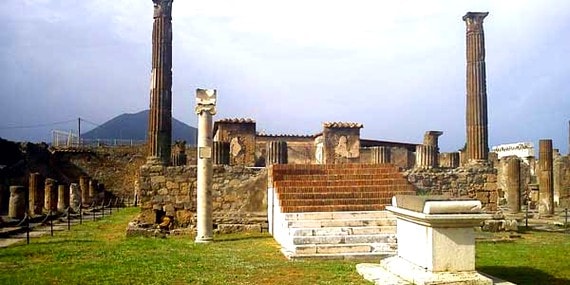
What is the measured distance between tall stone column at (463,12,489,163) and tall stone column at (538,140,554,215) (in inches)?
316

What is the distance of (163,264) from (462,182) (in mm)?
9506

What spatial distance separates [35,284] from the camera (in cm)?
771

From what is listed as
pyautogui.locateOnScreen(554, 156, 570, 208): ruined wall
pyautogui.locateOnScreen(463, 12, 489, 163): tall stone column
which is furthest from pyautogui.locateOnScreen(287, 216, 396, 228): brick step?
pyautogui.locateOnScreen(554, 156, 570, 208): ruined wall

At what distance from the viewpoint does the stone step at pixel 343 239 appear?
A: 10586mm

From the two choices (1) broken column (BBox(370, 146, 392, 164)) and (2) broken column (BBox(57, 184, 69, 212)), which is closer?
(1) broken column (BBox(370, 146, 392, 164))

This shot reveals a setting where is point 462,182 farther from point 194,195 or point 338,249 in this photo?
point 194,195

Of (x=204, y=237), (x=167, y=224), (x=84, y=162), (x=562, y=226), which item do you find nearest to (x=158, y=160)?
(x=167, y=224)

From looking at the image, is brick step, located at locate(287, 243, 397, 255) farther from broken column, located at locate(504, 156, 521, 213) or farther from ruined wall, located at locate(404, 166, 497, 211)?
broken column, located at locate(504, 156, 521, 213)

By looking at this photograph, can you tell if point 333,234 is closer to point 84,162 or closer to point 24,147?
point 24,147

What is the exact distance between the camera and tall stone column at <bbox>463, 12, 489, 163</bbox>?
17.1m

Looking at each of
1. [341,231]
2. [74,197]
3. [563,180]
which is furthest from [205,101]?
[563,180]

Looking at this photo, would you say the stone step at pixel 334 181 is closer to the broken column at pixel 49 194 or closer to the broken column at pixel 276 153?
the broken column at pixel 276 153

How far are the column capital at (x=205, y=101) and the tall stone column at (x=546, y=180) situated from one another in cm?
1575

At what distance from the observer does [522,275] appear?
8.20 metres
